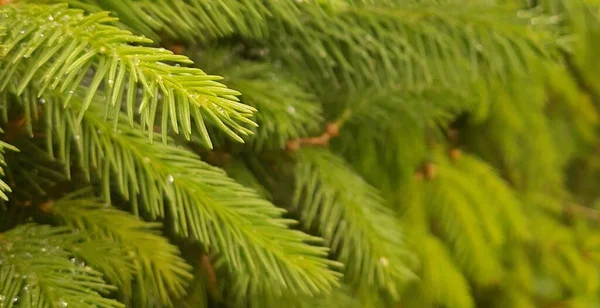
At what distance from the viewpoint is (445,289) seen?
513 millimetres

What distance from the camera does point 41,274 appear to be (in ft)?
0.97

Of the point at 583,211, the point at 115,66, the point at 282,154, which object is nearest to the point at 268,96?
the point at 282,154

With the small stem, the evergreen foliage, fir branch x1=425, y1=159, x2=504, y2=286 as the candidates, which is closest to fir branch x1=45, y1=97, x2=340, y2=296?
the evergreen foliage

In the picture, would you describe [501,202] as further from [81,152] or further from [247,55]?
[81,152]

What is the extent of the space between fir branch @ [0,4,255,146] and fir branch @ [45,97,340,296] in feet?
0.20

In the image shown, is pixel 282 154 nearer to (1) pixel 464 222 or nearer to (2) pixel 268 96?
(2) pixel 268 96

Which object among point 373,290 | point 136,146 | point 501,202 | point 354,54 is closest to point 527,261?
point 501,202

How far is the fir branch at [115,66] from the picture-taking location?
237 mm

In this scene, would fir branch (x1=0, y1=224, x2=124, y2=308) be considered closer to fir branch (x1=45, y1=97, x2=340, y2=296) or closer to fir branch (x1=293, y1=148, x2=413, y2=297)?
fir branch (x1=45, y1=97, x2=340, y2=296)

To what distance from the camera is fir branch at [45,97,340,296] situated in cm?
33

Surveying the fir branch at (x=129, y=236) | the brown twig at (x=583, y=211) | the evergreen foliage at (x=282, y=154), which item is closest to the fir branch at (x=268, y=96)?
the evergreen foliage at (x=282, y=154)

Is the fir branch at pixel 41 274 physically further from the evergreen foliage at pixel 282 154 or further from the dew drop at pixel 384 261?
the dew drop at pixel 384 261

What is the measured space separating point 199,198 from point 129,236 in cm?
7

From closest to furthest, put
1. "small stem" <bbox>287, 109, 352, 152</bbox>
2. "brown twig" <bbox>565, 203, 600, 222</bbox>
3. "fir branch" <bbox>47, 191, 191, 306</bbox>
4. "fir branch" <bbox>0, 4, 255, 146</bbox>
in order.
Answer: "fir branch" <bbox>0, 4, 255, 146</bbox> < "fir branch" <bbox>47, 191, 191, 306</bbox> < "small stem" <bbox>287, 109, 352, 152</bbox> < "brown twig" <bbox>565, 203, 600, 222</bbox>
